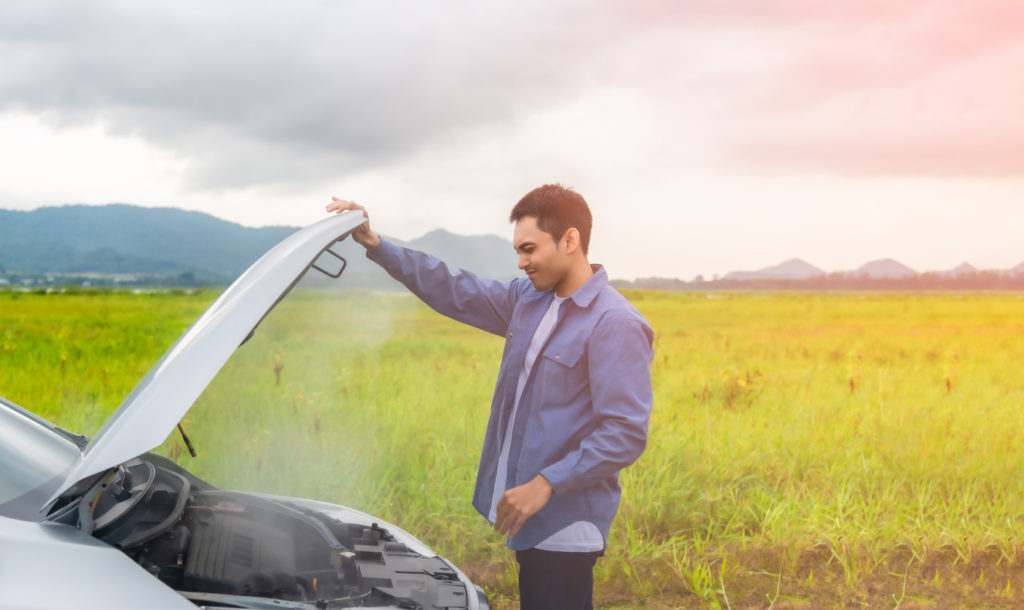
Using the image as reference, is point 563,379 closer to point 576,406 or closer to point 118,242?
point 576,406

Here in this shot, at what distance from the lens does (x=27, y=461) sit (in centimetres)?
208

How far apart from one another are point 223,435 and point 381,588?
3562mm

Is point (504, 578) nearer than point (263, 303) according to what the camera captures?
No

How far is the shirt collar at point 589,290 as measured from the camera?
7.16ft

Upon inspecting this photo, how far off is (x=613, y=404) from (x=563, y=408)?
0.59ft

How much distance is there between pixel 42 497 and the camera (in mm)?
1909

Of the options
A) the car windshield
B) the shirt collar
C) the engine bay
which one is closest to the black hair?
the shirt collar

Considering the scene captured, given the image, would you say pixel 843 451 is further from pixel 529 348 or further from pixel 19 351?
pixel 19 351

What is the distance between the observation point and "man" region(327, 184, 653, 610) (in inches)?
79.0

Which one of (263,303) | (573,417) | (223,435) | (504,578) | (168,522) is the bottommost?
(504,578)

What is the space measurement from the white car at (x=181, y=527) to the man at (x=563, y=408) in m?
0.28

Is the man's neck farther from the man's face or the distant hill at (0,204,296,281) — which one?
the distant hill at (0,204,296,281)

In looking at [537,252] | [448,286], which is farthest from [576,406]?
[448,286]

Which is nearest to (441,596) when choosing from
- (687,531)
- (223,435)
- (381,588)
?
(381,588)
